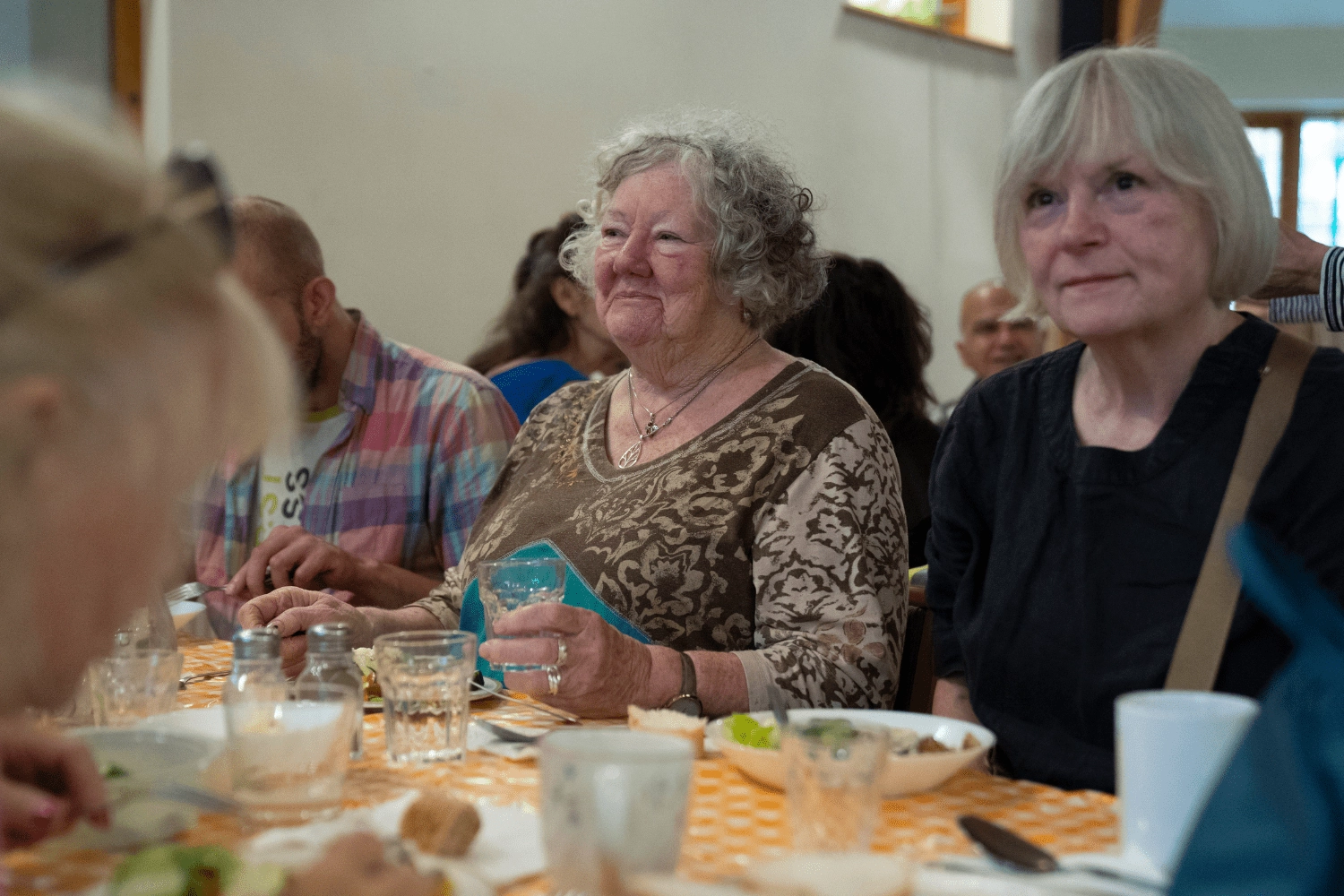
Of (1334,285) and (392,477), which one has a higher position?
(1334,285)

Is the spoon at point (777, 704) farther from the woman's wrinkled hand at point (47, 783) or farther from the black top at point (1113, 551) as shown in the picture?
Result: the woman's wrinkled hand at point (47, 783)

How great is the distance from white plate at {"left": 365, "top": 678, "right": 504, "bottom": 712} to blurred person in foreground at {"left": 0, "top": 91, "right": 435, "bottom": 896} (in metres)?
0.79

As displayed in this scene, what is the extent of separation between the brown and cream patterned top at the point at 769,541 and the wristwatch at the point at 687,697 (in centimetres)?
8

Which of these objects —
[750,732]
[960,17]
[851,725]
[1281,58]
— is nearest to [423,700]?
[750,732]

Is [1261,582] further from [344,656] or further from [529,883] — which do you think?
[344,656]

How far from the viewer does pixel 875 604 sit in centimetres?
179

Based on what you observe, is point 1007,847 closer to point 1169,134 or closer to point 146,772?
point 146,772

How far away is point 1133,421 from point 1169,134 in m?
0.34

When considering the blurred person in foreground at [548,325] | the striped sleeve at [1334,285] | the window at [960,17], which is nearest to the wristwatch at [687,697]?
the striped sleeve at [1334,285]

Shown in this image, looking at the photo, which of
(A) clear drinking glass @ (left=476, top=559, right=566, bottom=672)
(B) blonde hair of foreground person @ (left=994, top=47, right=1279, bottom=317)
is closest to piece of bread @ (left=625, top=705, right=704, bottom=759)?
(A) clear drinking glass @ (left=476, top=559, right=566, bottom=672)

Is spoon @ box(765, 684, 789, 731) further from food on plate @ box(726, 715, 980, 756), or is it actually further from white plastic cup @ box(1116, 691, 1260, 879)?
white plastic cup @ box(1116, 691, 1260, 879)

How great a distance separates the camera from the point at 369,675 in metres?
1.69

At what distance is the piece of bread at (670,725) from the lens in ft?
4.30

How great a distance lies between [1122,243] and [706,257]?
32.9 inches
